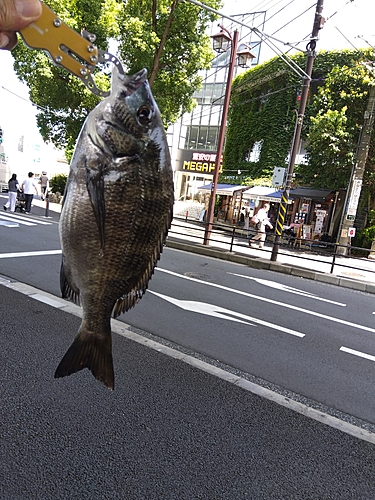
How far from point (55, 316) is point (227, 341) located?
2596 millimetres

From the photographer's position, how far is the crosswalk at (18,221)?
13.8 meters

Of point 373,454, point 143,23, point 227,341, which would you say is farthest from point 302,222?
point 373,454

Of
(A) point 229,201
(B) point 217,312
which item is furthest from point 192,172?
(B) point 217,312

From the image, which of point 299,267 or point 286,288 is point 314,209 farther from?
point 286,288

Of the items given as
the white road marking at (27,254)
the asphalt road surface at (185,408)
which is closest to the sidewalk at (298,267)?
the white road marking at (27,254)

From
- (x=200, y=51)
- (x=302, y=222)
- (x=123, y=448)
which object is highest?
(x=200, y=51)

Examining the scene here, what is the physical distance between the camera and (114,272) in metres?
1.28

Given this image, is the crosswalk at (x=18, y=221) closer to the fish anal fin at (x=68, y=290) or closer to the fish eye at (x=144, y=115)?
the fish anal fin at (x=68, y=290)

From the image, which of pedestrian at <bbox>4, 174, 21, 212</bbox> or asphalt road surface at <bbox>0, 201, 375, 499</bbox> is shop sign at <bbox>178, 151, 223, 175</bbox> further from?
asphalt road surface at <bbox>0, 201, 375, 499</bbox>

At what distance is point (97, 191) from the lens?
1188 mm

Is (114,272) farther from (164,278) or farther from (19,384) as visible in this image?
(164,278)

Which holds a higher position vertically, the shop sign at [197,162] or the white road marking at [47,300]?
the shop sign at [197,162]

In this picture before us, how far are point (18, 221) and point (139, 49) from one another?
8.56 metres

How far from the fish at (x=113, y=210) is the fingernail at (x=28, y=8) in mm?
353
